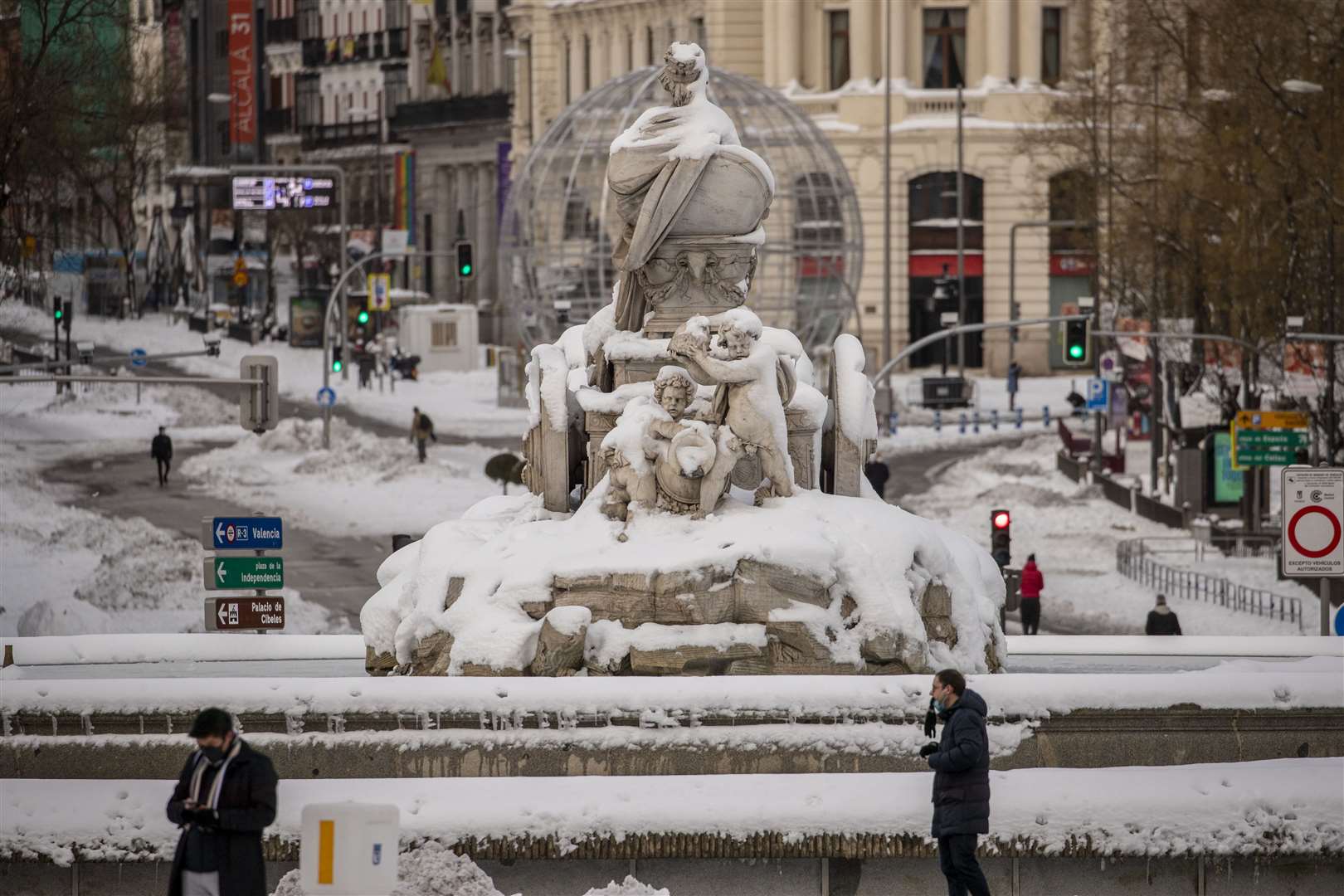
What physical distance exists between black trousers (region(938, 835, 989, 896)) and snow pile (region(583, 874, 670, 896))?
5.01 feet

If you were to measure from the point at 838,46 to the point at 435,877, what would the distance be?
2968 inches

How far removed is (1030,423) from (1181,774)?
55.9 metres

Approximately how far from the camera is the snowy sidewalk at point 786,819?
16531mm

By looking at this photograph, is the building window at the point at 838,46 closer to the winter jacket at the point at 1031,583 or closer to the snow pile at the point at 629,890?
the winter jacket at the point at 1031,583

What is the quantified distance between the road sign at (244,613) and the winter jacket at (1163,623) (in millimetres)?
9145

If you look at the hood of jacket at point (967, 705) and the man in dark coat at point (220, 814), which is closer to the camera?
the man in dark coat at point (220, 814)

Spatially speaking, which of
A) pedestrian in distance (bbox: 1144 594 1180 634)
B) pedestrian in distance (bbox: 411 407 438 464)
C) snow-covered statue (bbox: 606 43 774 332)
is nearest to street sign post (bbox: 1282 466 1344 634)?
snow-covered statue (bbox: 606 43 774 332)

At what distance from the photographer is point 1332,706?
18.0m

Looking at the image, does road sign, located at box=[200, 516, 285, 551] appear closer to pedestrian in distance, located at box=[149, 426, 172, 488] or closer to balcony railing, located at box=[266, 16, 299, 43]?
pedestrian in distance, located at box=[149, 426, 172, 488]

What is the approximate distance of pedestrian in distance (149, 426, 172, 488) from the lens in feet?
186

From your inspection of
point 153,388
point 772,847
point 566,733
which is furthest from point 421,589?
point 153,388

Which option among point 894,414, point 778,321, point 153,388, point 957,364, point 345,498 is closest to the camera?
point 345,498

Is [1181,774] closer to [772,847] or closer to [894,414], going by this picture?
[772,847]

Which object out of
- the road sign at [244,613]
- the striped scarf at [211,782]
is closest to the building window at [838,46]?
the road sign at [244,613]
